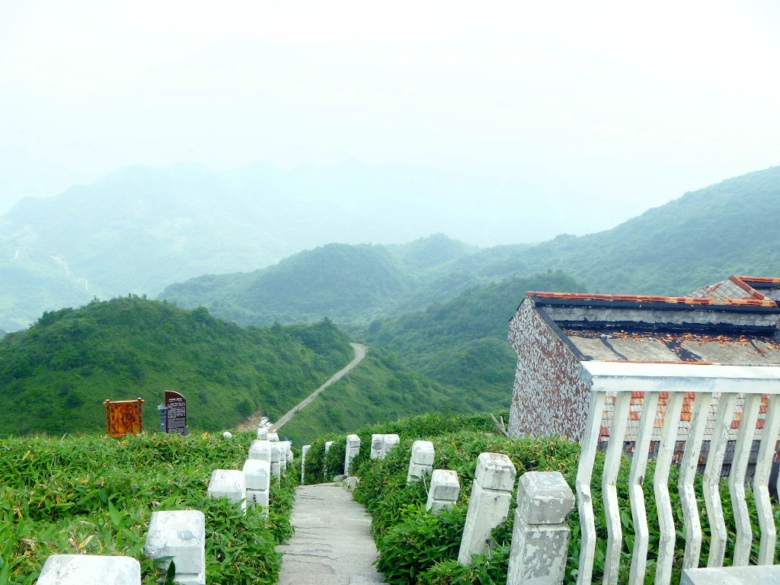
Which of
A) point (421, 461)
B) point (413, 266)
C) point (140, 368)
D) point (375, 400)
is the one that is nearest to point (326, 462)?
point (421, 461)

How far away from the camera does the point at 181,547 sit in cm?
392

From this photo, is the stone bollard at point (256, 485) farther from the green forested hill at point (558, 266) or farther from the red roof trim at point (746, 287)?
the green forested hill at point (558, 266)

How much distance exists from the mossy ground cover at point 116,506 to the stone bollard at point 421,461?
1.69 meters

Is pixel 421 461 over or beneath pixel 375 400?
over

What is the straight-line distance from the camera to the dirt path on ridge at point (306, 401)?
109 feet

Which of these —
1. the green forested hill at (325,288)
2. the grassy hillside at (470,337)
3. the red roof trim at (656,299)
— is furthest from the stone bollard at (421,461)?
the green forested hill at (325,288)

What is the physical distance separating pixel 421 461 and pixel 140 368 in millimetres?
29852

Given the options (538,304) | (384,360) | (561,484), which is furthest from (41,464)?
(384,360)

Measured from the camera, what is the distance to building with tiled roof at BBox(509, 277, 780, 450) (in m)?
13.0

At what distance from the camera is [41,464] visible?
775 cm

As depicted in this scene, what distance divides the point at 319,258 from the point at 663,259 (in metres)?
62.9

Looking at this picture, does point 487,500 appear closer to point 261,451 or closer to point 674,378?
point 674,378

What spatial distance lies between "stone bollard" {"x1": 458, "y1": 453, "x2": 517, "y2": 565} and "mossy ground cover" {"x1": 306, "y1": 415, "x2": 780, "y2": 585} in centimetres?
10

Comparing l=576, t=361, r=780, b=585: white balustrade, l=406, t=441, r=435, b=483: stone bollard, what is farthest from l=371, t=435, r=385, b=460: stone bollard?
l=576, t=361, r=780, b=585: white balustrade
